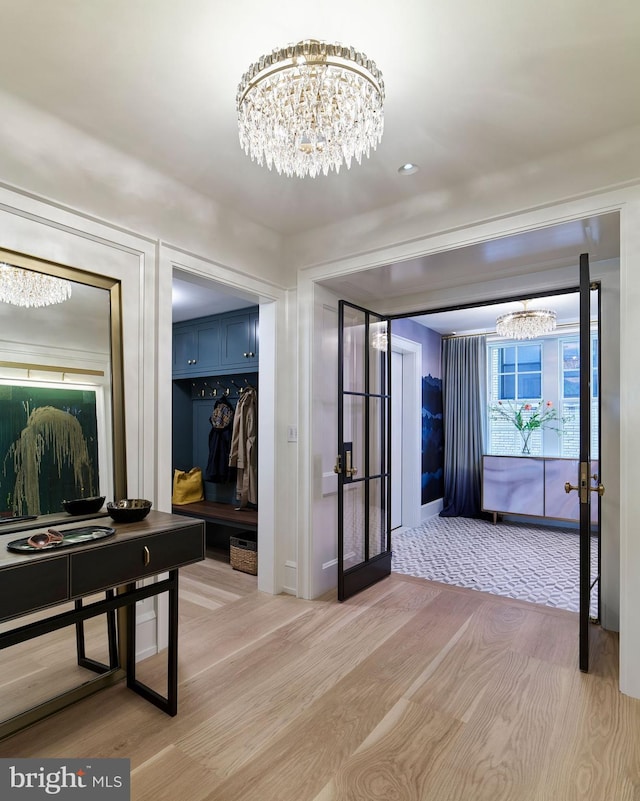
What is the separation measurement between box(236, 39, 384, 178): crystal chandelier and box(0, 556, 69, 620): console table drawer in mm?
1672

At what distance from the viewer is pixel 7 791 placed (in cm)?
159

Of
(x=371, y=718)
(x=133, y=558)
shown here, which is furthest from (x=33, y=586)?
(x=371, y=718)

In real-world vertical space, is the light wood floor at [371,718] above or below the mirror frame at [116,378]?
below

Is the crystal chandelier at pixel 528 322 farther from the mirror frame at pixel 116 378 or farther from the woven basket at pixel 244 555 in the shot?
the mirror frame at pixel 116 378

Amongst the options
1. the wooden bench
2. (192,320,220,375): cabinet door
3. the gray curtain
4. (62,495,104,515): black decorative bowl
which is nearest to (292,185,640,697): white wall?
the wooden bench

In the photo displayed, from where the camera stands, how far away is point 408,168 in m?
2.53

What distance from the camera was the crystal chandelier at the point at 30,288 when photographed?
2006 millimetres

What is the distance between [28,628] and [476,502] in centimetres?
558

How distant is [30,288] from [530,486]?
549cm

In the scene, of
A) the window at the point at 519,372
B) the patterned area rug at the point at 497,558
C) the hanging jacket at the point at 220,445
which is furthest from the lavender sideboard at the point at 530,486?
the hanging jacket at the point at 220,445

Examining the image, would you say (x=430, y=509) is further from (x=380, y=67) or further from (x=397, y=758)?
(x=380, y=67)

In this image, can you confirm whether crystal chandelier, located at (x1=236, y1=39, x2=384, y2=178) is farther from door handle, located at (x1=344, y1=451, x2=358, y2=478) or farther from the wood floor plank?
the wood floor plank

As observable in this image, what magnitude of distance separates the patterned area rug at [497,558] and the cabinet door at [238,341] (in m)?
2.41

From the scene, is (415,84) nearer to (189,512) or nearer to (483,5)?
(483,5)
